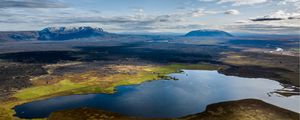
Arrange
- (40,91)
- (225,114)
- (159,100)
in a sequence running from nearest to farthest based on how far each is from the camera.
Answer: (225,114), (159,100), (40,91)

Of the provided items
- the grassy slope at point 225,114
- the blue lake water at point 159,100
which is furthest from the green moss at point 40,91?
the grassy slope at point 225,114

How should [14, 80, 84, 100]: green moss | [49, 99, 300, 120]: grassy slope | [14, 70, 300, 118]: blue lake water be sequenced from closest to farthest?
1. [49, 99, 300, 120]: grassy slope
2. [14, 70, 300, 118]: blue lake water
3. [14, 80, 84, 100]: green moss

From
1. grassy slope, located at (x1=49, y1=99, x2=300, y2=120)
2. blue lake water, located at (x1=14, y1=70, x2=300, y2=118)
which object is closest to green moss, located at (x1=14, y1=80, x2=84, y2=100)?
blue lake water, located at (x1=14, y1=70, x2=300, y2=118)

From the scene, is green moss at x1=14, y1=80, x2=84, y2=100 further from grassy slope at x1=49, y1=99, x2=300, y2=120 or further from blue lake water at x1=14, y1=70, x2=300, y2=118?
grassy slope at x1=49, y1=99, x2=300, y2=120

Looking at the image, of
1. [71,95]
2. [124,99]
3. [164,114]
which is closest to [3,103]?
[71,95]

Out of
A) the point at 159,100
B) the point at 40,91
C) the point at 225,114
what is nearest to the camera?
the point at 225,114

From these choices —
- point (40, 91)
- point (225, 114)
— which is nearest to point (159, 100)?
point (225, 114)

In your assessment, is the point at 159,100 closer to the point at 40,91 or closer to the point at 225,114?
the point at 225,114

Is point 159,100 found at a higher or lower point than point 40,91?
lower

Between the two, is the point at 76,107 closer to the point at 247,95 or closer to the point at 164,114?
the point at 164,114
